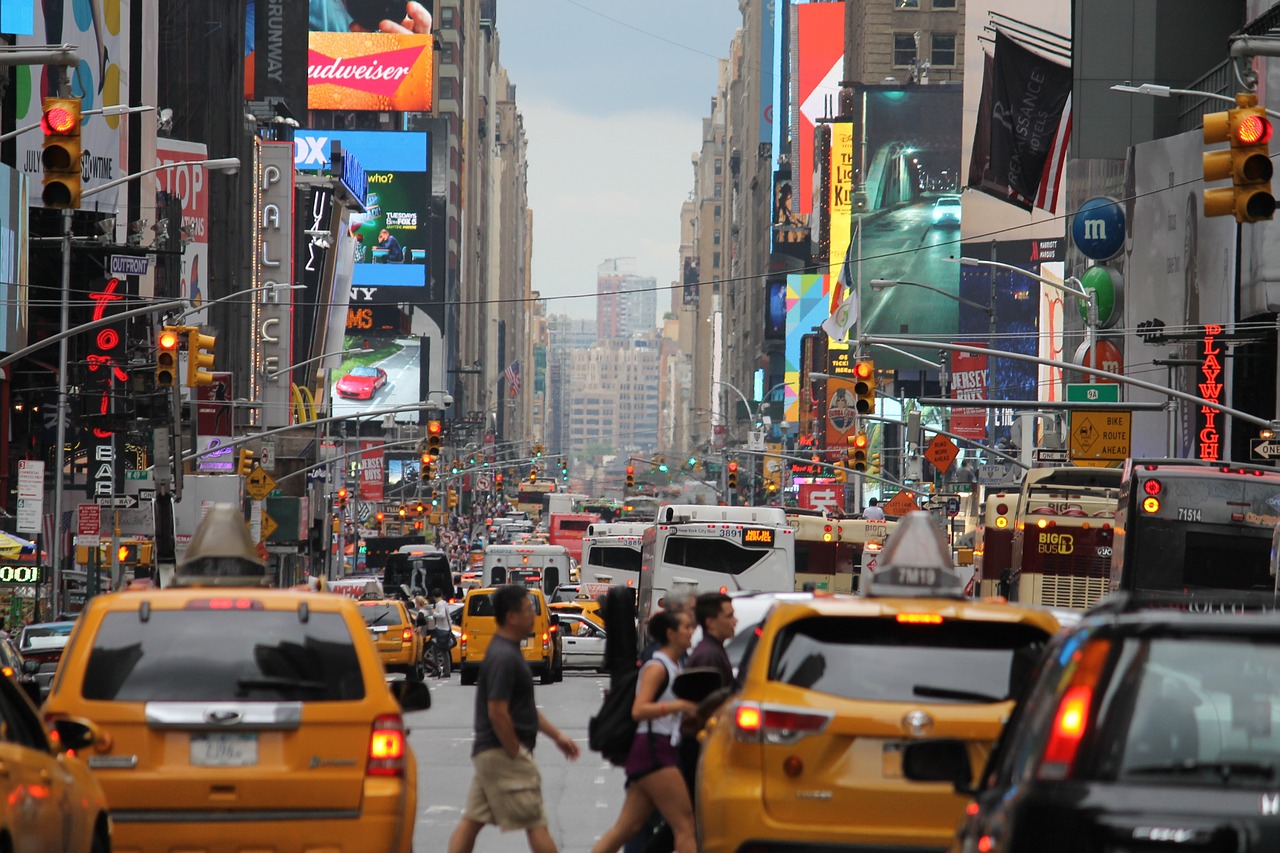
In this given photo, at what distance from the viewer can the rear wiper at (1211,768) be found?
5.51 meters

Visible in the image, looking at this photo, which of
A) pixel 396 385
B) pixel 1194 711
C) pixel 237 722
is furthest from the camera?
pixel 396 385

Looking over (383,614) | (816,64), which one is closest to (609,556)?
(383,614)

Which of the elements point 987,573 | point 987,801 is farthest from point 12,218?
point 987,801

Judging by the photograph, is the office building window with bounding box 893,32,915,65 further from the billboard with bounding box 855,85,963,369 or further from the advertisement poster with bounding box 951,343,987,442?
the advertisement poster with bounding box 951,343,987,442

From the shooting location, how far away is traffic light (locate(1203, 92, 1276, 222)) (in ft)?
58.1

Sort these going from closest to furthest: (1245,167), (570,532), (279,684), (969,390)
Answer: (279,684)
(1245,167)
(969,390)
(570,532)

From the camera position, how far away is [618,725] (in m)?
10.8

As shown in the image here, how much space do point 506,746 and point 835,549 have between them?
1506 inches

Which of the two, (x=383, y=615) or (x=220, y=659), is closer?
(x=220, y=659)

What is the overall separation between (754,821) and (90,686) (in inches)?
129

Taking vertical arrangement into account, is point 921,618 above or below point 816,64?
below

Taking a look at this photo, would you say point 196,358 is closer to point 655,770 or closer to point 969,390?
point 655,770

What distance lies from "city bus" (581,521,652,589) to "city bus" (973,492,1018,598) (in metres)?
22.9

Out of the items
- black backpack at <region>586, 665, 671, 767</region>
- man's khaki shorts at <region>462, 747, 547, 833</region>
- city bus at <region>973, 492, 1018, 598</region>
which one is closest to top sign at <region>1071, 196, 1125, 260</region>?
city bus at <region>973, 492, 1018, 598</region>
